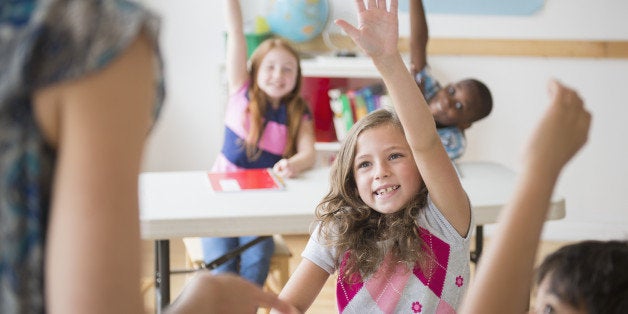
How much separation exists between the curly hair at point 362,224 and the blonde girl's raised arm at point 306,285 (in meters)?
0.05

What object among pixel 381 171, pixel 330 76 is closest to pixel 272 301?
pixel 381 171

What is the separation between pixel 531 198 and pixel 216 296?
0.30m

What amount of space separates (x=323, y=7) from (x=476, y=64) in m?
0.85

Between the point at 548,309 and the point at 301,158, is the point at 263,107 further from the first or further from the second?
the point at 548,309

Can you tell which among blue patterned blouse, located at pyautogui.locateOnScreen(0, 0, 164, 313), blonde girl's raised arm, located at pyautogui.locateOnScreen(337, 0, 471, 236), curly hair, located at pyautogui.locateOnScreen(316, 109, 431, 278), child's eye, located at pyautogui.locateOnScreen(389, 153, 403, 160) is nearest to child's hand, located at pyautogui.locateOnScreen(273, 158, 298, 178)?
curly hair, located at pyautogui.locateOnScreen(316, 109, 431, 278)

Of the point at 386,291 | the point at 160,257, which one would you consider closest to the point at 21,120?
the point at 386,291

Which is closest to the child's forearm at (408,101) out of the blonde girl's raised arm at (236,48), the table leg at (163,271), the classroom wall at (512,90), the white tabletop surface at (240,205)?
the white tabletop surface at (240,205)

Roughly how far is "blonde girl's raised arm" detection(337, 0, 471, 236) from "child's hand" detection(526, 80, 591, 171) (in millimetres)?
546

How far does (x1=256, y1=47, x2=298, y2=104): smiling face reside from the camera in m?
2.91

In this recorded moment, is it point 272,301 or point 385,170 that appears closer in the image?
point 272,301

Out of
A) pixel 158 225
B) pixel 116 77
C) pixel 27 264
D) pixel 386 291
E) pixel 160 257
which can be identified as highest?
pixel 116 77

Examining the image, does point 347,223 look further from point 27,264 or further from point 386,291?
point 27,264

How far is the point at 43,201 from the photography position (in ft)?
1.77

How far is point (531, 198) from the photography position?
0.70m
